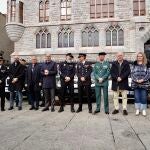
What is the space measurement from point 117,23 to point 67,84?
51.9 ft

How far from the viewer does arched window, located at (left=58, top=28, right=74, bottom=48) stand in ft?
81.7

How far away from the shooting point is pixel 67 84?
30.1 feet

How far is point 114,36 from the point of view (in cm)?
2395

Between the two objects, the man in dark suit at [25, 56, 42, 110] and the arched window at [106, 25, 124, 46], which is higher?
the arched window at [106, 25, 124, 46]

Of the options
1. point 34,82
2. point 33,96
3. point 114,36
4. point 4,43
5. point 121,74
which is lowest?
point 33,96

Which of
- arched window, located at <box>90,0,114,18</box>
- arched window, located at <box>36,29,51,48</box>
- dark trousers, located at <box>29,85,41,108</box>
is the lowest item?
dark trousers, located at <box>29,85,41,108</box>

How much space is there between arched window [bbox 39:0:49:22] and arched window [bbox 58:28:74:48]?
1.95 metres

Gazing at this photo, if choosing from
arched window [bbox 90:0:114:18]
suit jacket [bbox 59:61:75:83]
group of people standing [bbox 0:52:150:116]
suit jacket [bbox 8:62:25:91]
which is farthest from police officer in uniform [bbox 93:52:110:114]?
arched window [bbox 90:0:114:18]

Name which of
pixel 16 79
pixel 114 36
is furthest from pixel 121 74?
pixel 114 36

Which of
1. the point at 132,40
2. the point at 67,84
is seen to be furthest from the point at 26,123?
the point at 132,40

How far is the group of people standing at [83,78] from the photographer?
331 inches

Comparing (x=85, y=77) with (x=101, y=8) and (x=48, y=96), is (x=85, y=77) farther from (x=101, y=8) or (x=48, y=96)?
(x=101, y=8)

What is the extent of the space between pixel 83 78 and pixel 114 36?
15.9 meters

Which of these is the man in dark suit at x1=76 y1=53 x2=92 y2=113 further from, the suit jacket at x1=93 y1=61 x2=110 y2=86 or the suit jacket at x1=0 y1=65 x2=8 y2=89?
the suit jacket at x1=0 y1=65 x2=8 y2=89
